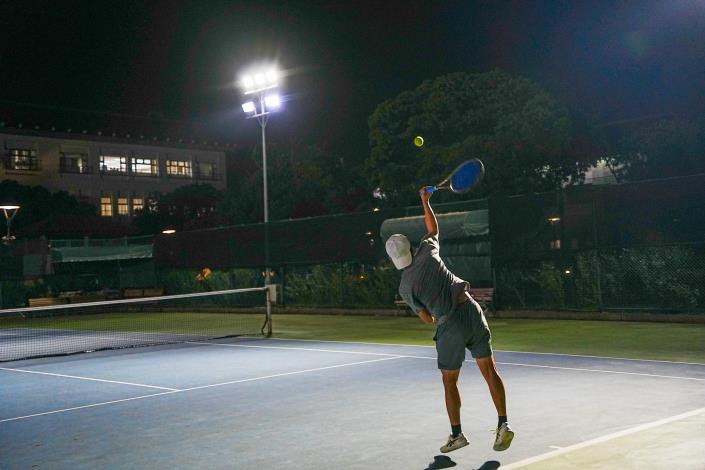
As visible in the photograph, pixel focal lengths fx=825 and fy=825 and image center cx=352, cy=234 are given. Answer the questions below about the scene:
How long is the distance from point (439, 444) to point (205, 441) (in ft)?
6.91

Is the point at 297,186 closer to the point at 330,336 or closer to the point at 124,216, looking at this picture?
the point at 124,216

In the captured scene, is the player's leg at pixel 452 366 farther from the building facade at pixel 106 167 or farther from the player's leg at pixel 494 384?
the building facade at pixel 106 167

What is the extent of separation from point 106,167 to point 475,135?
41809 millimetres

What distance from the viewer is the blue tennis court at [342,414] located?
6.49m

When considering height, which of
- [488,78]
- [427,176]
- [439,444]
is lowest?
[439,444]

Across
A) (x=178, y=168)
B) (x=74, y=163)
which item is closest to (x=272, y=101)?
(x=74, y=163)

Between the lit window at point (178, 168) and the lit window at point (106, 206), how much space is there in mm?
6868

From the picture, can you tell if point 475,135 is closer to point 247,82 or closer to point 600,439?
point 247,82

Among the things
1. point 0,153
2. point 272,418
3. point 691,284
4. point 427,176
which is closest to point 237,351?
point 272,418

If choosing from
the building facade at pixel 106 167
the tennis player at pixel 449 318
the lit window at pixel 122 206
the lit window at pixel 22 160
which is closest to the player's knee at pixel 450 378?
the tennis player at pixel 449 318

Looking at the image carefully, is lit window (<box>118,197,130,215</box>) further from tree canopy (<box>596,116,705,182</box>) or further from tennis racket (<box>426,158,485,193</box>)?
tennis racket (<box>426,158,485,193</box>)

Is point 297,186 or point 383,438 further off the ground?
point 297,186

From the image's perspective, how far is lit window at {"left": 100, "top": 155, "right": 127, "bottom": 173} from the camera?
70.2 metres

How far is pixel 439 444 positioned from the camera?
681 centimetres
